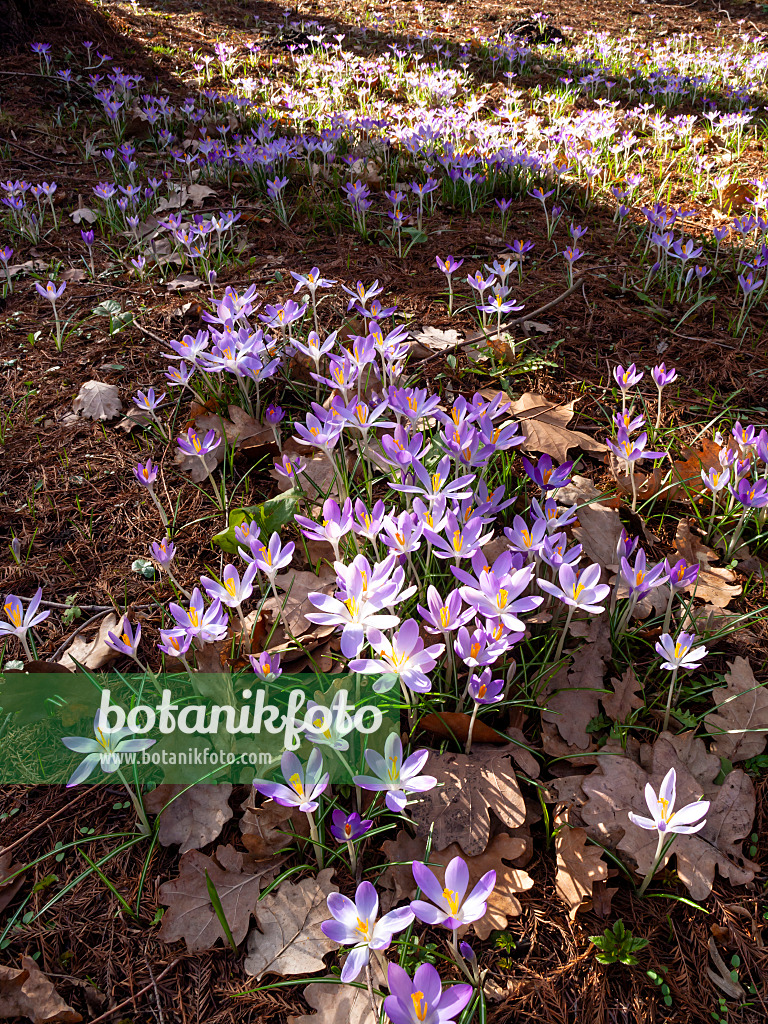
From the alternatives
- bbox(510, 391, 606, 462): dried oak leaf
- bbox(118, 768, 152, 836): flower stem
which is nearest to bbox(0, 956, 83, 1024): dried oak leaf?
bbox(118, 768, 152, 836): flower stem

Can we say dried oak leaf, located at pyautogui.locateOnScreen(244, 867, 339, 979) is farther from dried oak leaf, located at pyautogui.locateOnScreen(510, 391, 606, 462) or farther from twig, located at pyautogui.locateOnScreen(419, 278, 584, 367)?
twig, located at pyautogui.locateOnScreen(419, 278, 584, 367)

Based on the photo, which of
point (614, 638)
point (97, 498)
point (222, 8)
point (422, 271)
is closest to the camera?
point (614, 638)

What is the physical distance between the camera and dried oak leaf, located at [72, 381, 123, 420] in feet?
7.88

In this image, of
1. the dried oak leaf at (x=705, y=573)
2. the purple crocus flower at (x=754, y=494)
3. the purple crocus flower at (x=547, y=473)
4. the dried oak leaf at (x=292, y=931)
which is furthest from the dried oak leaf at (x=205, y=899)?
the purple crocus flower at (x=754, y=494)

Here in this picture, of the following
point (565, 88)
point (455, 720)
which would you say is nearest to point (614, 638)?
point (455, 720)

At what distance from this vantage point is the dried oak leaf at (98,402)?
2402mm

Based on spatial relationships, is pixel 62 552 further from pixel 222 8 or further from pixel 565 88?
pixel 222 8

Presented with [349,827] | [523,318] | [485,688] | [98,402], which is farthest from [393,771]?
[523,318]

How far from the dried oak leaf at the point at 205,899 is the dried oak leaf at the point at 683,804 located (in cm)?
68

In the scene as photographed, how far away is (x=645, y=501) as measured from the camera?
198cm

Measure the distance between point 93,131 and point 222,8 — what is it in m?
5.16

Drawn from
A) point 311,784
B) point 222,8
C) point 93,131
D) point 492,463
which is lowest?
point 311,784

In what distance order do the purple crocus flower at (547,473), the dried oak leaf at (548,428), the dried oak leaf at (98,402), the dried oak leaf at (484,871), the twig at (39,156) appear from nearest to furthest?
the dried oak leaf at (484,871)
the purple crocus flower at (547,473)
the dried oak leaf at (548,428)
the dried oak leaf at (98,402)
the twig at (39,156)

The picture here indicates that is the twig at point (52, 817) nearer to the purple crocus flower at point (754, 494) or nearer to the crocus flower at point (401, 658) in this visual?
the crocus flower at point (401, 658)
